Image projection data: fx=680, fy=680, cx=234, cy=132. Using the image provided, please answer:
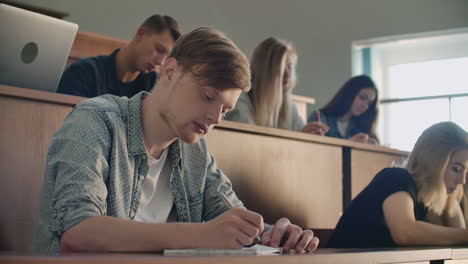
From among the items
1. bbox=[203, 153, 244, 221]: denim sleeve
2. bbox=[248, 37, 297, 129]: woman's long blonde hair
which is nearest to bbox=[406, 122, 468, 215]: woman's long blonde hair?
bbox=[248, 37, 297, 129]: woman's long blonde hair

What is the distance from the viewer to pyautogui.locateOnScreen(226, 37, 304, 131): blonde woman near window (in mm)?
2760

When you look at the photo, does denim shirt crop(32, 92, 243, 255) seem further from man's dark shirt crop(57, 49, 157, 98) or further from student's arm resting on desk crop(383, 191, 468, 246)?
man's dark shirt crop(57, 49, 157, 98)

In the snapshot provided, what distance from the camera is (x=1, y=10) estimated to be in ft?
5.93

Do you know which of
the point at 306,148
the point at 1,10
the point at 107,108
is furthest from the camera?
the point at 306,148

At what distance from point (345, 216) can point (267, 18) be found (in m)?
3.48

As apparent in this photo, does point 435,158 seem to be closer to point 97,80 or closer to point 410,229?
point 410,229

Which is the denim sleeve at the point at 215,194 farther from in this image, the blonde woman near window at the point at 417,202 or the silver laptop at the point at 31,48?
the blonde woman near window at the point at 417,202

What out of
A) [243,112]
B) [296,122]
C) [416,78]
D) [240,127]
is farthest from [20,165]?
[416,78]

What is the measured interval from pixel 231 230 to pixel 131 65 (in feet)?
6.32

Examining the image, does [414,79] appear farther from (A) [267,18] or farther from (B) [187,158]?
(B) [187,158]

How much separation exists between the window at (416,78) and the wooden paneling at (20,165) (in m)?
3.92

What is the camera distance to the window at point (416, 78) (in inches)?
197

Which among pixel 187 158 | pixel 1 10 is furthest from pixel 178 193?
pixel 1 10

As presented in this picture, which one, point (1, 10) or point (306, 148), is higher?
Result: point (1, 10)
